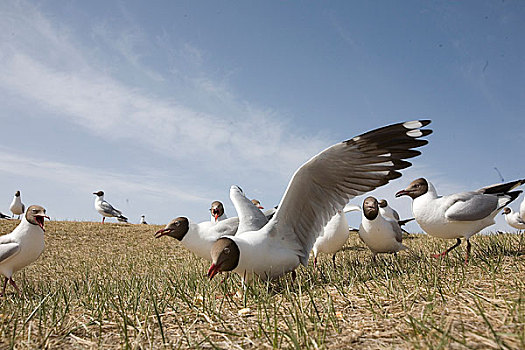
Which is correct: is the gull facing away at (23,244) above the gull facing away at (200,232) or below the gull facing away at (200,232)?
below

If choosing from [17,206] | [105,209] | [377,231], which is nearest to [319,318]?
[377,231]

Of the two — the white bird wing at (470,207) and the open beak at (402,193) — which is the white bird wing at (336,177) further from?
the open beak at (402,193)

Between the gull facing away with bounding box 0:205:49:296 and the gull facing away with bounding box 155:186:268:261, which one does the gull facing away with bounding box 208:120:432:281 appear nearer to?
the gull facing away with bounding box 155:186:268:261

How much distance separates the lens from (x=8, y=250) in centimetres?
609

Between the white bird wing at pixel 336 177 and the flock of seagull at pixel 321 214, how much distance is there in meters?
0.01

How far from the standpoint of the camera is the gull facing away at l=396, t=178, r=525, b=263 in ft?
17.8

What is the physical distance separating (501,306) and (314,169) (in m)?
2.22

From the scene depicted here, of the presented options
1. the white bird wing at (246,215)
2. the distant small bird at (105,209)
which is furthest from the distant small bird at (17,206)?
the white bird wing at (246,215)

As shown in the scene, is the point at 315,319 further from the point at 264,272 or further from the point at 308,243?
the point at 308,243

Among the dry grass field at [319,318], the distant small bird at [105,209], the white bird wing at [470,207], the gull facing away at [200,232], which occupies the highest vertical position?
the distant small bird at [105,209]

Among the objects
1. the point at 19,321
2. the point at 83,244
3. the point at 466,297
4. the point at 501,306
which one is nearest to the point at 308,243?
the point at 466,297

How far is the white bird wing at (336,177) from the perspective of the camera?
166 inches

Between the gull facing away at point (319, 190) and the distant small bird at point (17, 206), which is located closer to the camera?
the gull facing away at point (319, 190)

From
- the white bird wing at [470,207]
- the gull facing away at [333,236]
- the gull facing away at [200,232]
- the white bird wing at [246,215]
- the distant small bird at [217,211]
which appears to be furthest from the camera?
the distant small bird at [217,211]
